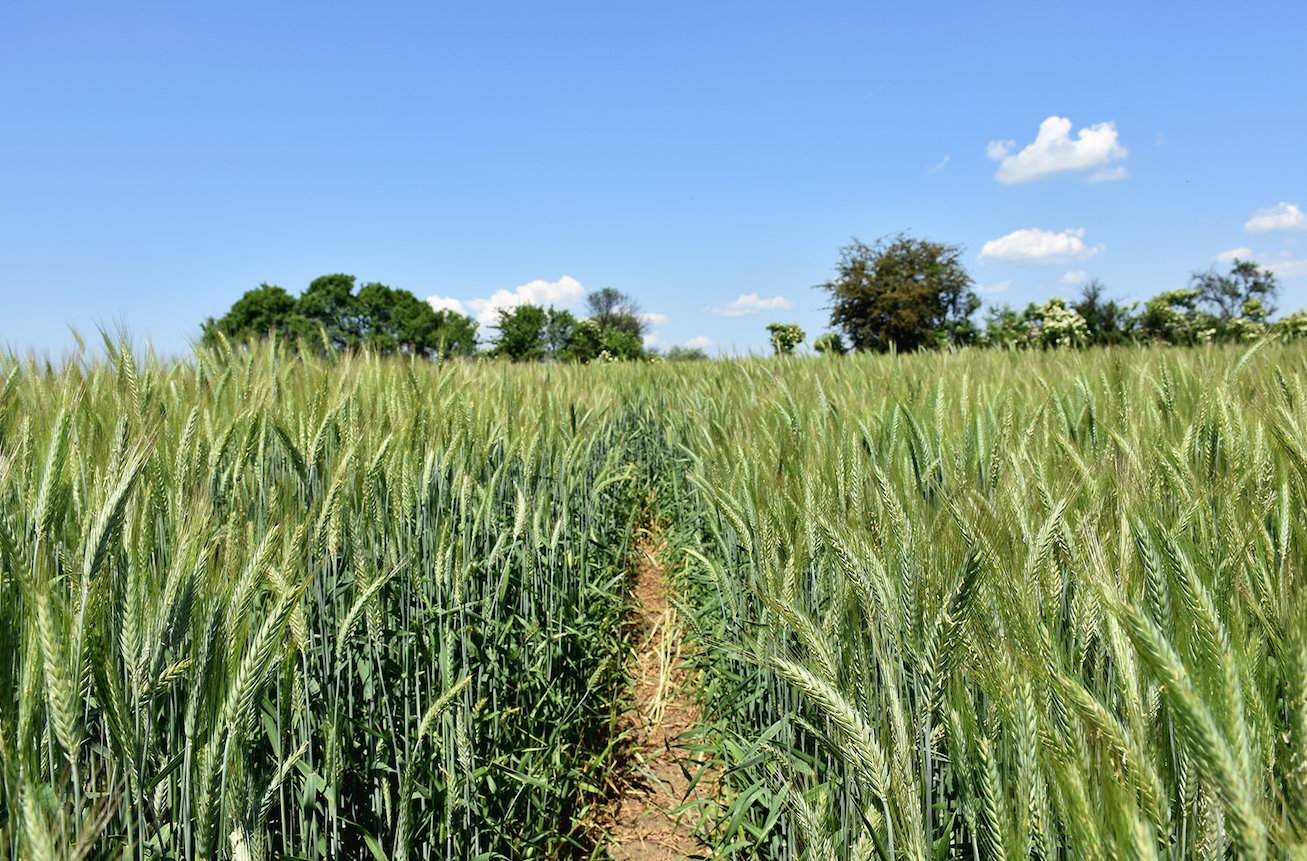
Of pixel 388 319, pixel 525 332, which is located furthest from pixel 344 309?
pixel 525 332

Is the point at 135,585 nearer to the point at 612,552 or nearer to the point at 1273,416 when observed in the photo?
the point at 1273,416

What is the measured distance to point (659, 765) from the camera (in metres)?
2.70

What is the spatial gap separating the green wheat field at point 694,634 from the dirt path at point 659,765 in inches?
4.8

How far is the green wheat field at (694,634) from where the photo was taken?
722mm

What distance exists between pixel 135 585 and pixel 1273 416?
1.92m

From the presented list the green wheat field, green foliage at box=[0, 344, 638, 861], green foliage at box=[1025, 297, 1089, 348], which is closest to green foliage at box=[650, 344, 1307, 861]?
the green wheat field

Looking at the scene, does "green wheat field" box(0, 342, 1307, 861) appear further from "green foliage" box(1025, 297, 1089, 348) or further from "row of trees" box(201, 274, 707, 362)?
"row of trees" box(201, 274, 707, 362)

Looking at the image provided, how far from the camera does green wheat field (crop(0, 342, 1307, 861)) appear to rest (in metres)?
0.72

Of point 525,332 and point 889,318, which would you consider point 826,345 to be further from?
point 525,332

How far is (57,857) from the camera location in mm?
600

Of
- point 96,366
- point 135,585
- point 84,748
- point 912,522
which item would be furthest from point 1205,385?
point 96,366

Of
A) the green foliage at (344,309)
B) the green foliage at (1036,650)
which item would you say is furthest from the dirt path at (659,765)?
the green foliage at (344,309)

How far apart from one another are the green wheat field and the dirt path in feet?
0.40

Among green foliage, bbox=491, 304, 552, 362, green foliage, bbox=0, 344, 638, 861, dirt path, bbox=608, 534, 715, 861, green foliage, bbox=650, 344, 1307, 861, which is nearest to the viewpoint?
green foliage, bbox=650, 344, 1307, 861
